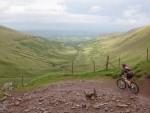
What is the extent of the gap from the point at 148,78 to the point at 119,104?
10351mm

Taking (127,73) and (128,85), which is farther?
(128,85)

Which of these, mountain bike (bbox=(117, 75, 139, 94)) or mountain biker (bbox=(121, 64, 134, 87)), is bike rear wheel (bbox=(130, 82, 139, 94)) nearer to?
mountain bike (bbox=(117, 75, 139, 94))

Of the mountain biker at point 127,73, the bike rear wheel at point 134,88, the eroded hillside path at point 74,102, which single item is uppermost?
the mountain biker at point 127,73

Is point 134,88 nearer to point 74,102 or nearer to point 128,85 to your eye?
point 128,85

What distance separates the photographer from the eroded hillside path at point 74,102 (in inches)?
982

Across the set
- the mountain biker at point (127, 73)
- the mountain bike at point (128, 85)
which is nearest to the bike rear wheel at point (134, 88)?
the mountain bike at point (128, 85)

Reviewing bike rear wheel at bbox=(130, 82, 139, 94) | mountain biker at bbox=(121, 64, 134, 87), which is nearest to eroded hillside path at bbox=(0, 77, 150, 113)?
bike rear wheel at bbox=(130, 82, 139, 94)

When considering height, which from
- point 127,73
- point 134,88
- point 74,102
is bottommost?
point 74,102

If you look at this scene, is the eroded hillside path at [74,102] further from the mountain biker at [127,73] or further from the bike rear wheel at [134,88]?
the mountain biker at [127,73]

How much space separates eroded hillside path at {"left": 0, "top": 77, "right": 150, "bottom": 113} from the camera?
982 inches

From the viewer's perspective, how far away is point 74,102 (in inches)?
1054

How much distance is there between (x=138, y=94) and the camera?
2984 cm

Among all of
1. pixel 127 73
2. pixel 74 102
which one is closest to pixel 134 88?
pixel 127 73

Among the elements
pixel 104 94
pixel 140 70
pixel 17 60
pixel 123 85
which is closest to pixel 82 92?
pixel 104 94
